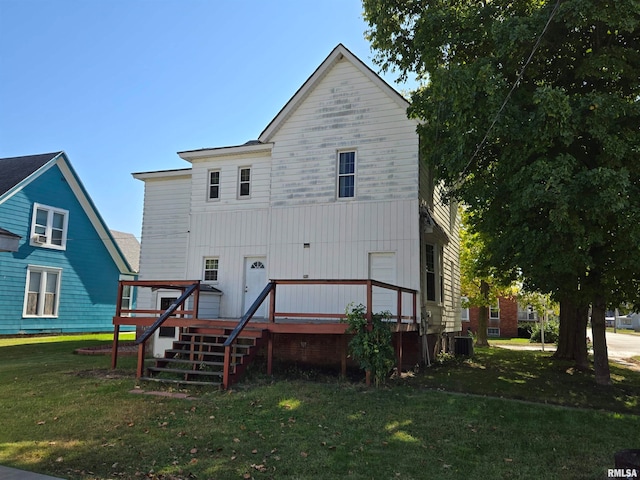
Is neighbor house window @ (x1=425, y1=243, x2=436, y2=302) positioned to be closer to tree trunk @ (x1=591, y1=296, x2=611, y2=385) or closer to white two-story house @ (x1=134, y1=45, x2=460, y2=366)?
white two-story house @ (x1=134, y1=45, x2=460, y2=366)

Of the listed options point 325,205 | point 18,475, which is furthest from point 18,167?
point 18,475

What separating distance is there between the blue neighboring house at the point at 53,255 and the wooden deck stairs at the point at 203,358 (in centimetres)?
1152

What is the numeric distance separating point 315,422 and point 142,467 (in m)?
2.62

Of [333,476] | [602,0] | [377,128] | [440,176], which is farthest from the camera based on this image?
[377,128]

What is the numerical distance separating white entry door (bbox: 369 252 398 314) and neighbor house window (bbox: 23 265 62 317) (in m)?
16.1

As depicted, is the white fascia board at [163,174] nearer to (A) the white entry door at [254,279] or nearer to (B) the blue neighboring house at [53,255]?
(A) the white entry door at [254,279]

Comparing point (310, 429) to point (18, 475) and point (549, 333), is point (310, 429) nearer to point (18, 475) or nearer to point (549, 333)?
point (18, 475)

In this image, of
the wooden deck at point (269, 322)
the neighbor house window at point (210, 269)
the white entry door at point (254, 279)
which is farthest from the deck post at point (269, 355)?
the neighbor house window at point (210, 269)

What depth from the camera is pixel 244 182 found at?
15.4 m

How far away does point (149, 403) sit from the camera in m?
8.12

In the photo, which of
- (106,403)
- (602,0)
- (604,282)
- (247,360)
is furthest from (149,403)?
(602,0)

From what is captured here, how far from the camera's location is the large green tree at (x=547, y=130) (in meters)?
9.01

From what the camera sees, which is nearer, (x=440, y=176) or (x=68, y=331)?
(x=440, y=176)

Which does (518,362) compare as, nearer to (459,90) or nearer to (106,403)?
(459,90)
